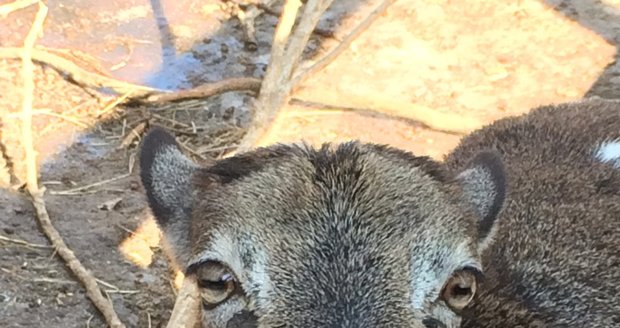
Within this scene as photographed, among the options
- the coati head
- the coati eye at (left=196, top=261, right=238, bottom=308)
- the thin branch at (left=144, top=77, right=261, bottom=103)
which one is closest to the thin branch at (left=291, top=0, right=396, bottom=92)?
the thin branch at (left=144, top=77, right=261, bottom=103)

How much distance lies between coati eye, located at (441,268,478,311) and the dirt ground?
→ 2817mm

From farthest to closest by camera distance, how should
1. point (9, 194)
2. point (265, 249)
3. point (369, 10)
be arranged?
point (369, 10) → point (9, 194) → point (265, 249)

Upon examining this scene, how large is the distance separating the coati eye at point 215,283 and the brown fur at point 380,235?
2 centimetres

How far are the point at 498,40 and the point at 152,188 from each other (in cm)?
569

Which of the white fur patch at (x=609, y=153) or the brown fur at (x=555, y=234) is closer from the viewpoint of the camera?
the brown fur at (x=555, y=234)

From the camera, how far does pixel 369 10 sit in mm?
9273

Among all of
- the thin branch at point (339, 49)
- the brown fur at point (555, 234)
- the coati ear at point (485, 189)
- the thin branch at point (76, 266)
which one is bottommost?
the thin branch at point (76, 266)

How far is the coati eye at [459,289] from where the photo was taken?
3271 millimetres

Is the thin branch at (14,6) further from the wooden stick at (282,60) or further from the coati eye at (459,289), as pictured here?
the coati eye at (459,289)

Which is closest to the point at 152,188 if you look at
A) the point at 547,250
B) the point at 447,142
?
the point at 547,250

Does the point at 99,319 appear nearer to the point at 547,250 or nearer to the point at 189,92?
the point at 189,92

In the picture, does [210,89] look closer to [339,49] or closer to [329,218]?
[339,49]

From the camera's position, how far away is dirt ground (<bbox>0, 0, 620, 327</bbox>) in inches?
240

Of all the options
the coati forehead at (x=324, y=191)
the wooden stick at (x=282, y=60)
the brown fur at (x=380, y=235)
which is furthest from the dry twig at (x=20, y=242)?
the coati forehead at (x=324, y=191)
